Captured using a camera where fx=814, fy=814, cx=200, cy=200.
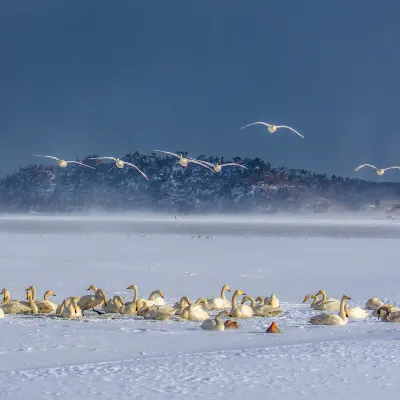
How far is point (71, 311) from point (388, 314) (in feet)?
16.7

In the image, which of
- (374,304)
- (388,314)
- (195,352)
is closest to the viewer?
(195,352)

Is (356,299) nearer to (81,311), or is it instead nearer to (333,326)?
(333,326)

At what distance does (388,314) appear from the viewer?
43.1ft

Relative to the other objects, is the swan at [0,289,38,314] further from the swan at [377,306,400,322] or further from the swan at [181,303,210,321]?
the swan at [377,306,400,322]

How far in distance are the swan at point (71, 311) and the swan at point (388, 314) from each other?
4.89 m

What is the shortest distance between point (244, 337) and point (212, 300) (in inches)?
125

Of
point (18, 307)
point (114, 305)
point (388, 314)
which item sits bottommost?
point (18, 307)

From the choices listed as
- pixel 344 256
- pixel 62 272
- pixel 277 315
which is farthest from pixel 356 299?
pixel 344 256

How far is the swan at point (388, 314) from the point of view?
13.0 meters

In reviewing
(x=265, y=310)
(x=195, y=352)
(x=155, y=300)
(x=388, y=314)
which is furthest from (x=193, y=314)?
(x=388, y=314)

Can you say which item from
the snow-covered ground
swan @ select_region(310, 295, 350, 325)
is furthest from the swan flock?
the snow-covered ground

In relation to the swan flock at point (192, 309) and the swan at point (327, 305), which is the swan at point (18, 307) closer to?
the swan flock at point (192, 309)

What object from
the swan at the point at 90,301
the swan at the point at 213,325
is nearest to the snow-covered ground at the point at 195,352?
the swan at the point at 213,325

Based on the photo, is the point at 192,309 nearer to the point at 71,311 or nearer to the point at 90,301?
the point at 71,311
